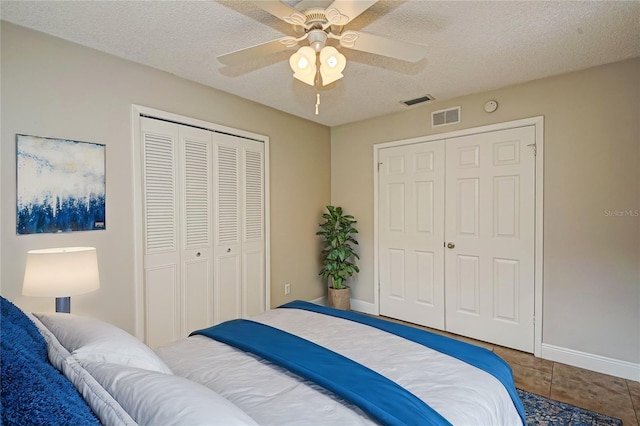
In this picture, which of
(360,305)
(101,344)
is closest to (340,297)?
(360,305)

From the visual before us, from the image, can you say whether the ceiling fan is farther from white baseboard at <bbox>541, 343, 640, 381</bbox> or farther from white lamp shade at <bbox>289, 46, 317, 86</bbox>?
white baseboard at <bbox>541, 343, 640, 381</bbox>

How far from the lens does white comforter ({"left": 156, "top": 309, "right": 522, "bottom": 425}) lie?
112 cm

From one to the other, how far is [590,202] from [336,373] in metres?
2.72

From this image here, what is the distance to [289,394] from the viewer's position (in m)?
1.21

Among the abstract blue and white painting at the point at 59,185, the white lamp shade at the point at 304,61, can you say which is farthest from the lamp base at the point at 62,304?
the white lamp shade at the point at 304,61

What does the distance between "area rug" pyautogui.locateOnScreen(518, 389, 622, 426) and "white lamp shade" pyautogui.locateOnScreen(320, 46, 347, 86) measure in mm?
2494

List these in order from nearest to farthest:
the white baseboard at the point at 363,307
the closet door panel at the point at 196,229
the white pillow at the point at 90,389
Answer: the white pillow at the point at 90,389 < the closet door panel at the point at 196,229 < the white baseboard at the point at 363,307

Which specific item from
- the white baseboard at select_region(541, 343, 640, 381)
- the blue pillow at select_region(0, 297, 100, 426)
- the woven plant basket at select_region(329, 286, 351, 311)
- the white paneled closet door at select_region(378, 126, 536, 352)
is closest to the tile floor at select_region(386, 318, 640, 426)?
the white baseboard at select_region(541, 343, 640, 381)

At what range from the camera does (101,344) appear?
3.64ft

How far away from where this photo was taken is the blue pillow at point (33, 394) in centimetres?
63

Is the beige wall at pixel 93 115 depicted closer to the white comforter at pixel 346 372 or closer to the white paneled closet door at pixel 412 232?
the white comforter at pixel 346 372

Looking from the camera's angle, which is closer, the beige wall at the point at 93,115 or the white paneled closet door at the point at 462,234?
the beige wall at the point at 93,115

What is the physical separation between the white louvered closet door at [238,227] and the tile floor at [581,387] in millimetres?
2568

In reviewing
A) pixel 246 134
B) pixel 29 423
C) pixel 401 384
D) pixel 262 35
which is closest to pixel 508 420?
pixel 401 384
